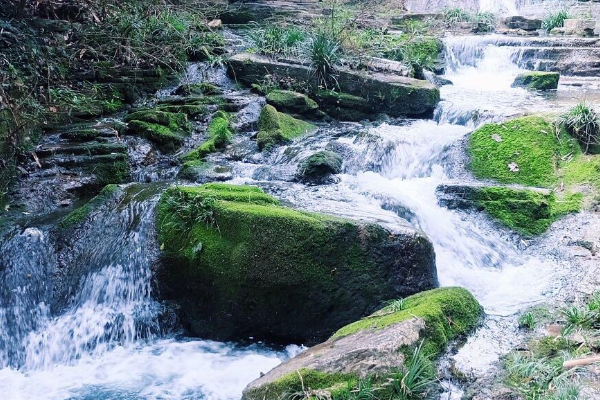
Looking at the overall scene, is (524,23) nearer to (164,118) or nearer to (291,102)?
(291,102)

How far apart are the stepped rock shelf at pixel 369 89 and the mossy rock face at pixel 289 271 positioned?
16.6ft

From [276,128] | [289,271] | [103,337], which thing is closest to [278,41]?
[276,128]

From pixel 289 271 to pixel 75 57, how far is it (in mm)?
5971

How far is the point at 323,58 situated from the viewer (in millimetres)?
9898

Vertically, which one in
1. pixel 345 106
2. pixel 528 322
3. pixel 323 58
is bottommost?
pixel 528 322

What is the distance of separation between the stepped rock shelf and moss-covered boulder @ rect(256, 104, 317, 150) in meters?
1.09

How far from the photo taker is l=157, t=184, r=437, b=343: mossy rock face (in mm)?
4879

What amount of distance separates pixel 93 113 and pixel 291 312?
5.14 metres

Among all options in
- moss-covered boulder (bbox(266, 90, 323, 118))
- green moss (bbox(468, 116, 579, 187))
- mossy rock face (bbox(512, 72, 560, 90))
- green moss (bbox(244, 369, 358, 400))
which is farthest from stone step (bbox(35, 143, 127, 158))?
mossy rock face (bbox(512, 72, 560, 90))

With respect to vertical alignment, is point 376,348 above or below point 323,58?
below

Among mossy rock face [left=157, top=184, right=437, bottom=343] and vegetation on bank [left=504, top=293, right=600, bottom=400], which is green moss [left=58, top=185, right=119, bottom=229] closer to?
mossy rock face [left=157, top=184, right=437, bottom=343]

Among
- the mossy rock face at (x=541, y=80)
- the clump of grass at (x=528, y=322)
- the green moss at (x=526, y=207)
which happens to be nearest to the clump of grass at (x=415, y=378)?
the clump of grass at (x=528, y=322)

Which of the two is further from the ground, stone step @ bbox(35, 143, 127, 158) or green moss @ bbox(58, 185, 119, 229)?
stone step @ bbox(35, 143, 127, 158)

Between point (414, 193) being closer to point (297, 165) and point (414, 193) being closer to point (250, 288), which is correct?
point (297, 165)
